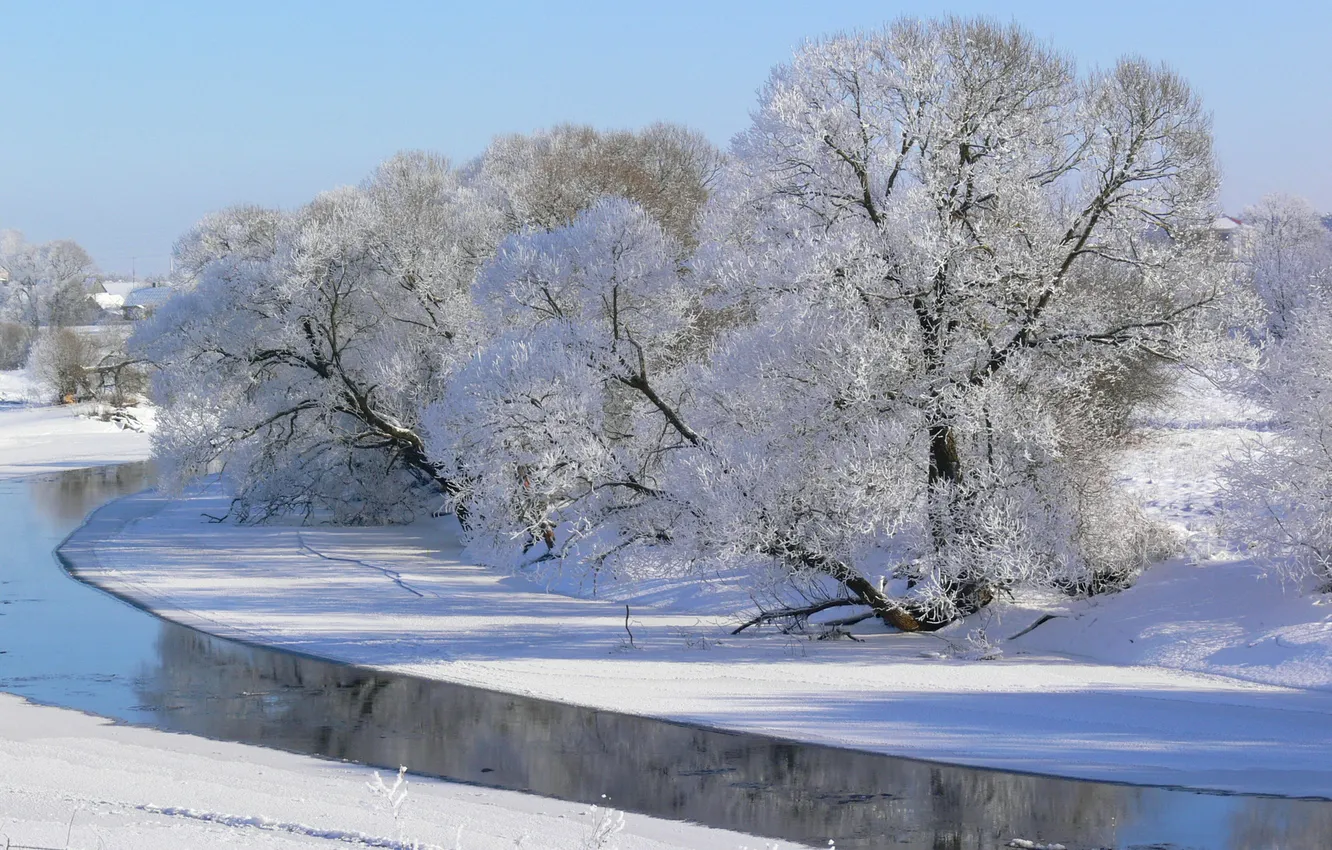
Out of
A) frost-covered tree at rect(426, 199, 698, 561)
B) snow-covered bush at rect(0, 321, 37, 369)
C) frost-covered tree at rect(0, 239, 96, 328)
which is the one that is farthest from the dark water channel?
frost-covered tree at rect(0, 239, 96, 328)

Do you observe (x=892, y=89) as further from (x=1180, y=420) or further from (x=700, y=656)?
(x=1180, y=420)

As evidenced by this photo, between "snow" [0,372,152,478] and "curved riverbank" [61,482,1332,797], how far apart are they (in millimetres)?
27991

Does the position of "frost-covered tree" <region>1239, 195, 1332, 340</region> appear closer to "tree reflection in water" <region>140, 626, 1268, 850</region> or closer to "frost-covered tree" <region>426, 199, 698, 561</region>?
"frost-covered tree" <region>426, 199, 698, 561</region>

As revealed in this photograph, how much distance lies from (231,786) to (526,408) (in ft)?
31.0

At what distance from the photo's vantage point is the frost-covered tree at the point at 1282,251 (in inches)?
1510

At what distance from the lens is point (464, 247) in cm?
3062

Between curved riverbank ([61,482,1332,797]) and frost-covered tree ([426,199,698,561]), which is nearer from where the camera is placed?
curved riverbank ([61,482,1332,797])

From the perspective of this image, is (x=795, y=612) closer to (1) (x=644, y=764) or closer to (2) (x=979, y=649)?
(2) (x=979, y=649)

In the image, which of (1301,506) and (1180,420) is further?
(1180,420)

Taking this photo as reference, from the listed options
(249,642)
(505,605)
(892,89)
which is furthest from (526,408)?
(892,89)

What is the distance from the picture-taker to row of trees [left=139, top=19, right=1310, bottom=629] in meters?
16.2

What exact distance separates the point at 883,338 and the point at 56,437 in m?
53.1

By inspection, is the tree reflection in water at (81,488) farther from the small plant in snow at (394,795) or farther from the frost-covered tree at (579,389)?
the small plant in snow at (394,795)

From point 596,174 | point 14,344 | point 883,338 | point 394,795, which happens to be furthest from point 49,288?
point 394,795
